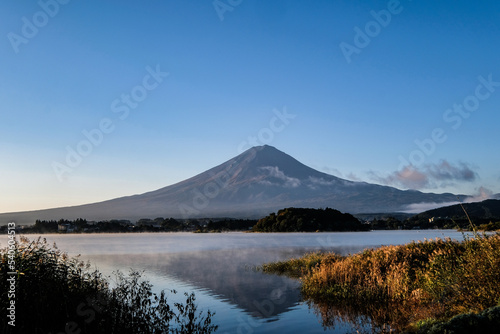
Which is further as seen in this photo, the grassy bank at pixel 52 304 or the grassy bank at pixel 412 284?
the grassy bank at pixel 412 284

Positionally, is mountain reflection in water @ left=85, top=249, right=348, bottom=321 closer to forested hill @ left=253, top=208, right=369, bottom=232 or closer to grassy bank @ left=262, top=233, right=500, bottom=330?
grassy bank @ left=262, top=233, right=500, bottom=330

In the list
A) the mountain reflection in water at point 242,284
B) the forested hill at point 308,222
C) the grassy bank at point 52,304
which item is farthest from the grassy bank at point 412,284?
the forested hill at point 308,222

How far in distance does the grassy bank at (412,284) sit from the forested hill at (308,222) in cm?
10095

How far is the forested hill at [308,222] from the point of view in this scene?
12502cm

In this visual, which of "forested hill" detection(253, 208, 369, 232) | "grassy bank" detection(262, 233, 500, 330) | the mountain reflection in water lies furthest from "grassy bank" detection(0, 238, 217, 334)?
"forested hill" detection(253, 208, 369, 232)

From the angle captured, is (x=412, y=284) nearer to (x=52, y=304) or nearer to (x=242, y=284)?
(x=242, y=284)

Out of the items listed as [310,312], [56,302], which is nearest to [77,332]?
[56,302]

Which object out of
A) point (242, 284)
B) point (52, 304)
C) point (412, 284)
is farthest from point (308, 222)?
point (52, 304)

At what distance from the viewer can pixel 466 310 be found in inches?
502

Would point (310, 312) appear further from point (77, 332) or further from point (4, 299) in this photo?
point (4, 299)

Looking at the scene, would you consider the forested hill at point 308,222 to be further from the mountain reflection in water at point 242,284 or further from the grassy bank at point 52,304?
the grassy bank at point 52,304

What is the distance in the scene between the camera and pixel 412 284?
61.1 feet

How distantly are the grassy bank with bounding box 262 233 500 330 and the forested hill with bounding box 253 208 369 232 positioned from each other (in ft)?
331

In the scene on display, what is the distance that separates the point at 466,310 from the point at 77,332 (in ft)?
35.9
